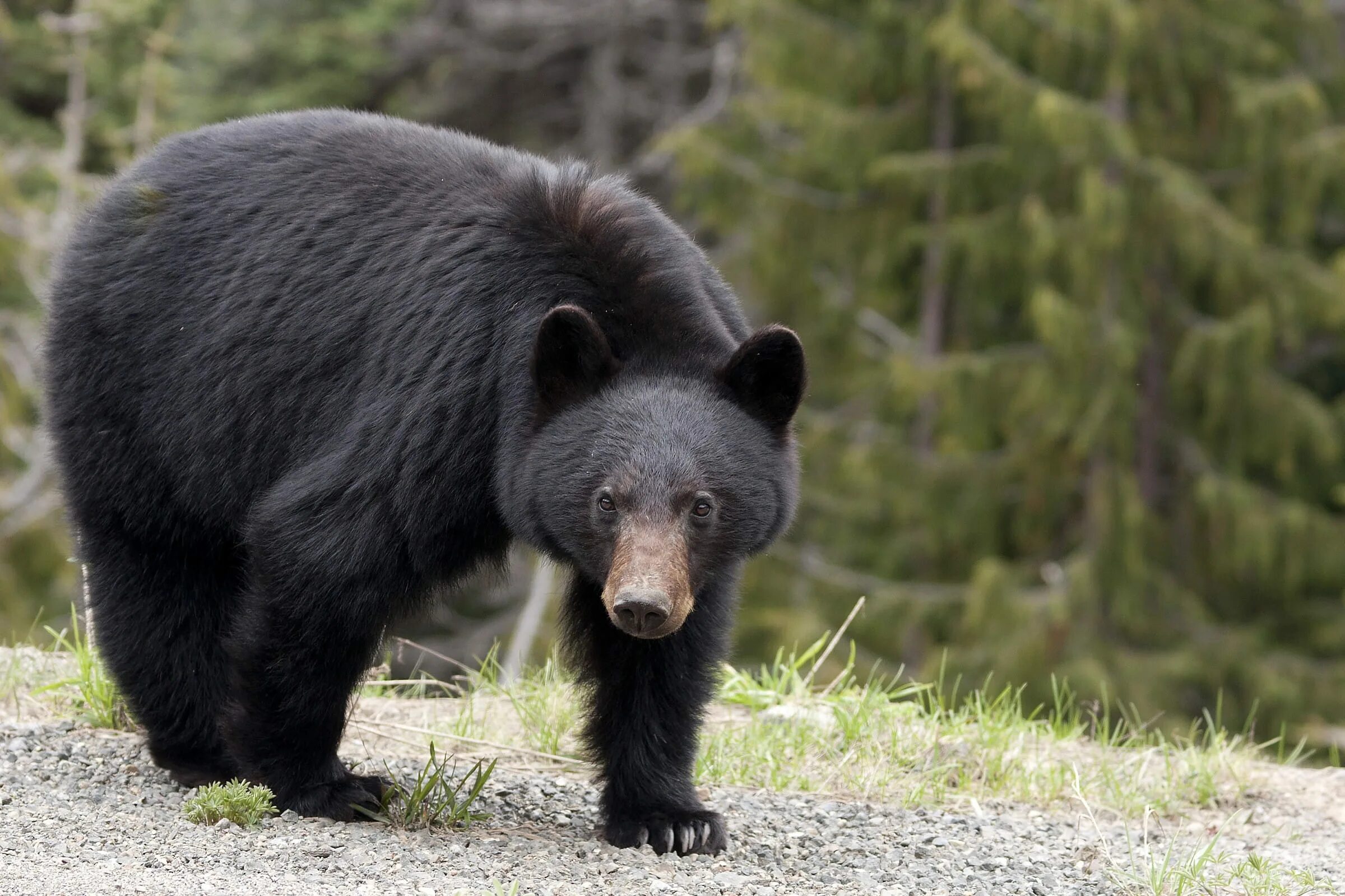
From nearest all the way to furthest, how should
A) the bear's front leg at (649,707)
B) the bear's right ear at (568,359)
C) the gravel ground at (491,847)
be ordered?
the gravel ground at (491,847) < the bear's right ear at (568,359) < the bear's front leg at (649,707)

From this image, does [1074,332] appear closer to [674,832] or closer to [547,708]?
[547,708]

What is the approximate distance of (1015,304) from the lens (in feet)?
55.2

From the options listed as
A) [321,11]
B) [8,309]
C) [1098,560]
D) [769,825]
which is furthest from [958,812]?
[321,11]

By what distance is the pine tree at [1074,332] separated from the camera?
14656mm

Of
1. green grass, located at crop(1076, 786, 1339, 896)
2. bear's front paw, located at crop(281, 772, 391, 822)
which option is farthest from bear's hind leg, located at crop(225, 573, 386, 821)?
green grass, located at crop(1076, 786, 1339, 896)

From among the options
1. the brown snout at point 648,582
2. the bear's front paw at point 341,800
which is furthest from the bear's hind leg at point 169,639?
the brown snout at point 648,582

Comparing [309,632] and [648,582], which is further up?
[648,582]

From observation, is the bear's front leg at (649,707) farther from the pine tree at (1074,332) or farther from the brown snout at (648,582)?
the pine tree at (1074,332)

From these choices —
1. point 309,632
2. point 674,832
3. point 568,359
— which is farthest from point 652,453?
point 674,832

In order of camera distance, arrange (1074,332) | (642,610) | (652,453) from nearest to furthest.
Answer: (642,610)
(652,453)
(1074,332)

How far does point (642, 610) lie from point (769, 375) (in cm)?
85

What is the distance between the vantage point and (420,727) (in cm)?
598

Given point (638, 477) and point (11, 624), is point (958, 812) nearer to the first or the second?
point (638, 477)

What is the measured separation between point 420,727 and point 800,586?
35.3ft
